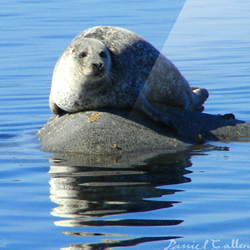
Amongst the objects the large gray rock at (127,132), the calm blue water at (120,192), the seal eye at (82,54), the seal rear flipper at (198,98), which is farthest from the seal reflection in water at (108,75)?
the seal rear flipper at (198,98)

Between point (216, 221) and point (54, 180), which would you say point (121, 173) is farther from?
point (216, 221)

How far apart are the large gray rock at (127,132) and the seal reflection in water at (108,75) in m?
0.13

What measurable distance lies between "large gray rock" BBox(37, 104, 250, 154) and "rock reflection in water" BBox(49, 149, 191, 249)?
0.29 m

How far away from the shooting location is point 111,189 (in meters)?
5.09

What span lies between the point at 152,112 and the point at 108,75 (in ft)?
2.28

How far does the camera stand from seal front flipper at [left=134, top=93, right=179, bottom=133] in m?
7.16

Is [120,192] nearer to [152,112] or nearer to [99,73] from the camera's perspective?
[99,73]

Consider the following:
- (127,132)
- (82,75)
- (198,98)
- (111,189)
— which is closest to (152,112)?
(127,132)

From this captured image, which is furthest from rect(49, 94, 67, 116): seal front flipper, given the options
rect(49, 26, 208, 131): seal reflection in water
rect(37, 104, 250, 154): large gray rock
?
rect(37, 104, 250, 154): large gray rock

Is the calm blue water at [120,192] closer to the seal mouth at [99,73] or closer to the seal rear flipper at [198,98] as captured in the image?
the seal rear flipper at [198,98]

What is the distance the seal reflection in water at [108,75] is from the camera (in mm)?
7008

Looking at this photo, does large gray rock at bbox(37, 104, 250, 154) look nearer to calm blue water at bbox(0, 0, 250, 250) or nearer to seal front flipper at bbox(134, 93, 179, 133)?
seal front flipper at bbox(134, 93, 179, 133)

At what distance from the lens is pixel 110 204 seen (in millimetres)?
4676

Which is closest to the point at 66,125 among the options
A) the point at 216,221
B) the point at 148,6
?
the point at 216,221
